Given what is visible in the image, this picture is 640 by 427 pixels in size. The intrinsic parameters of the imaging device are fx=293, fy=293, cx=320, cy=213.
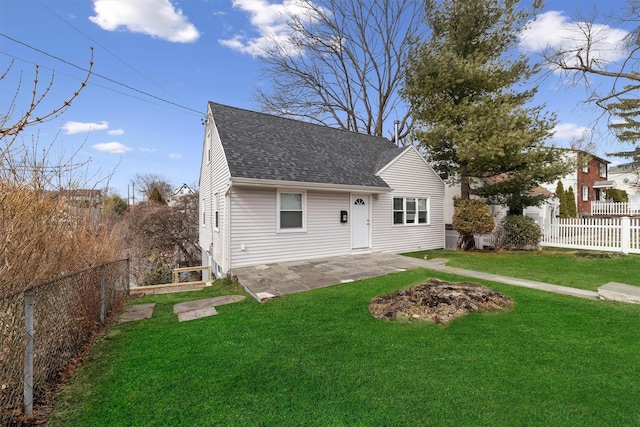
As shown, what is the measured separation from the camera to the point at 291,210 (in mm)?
9508

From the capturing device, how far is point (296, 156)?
1034 centimetres

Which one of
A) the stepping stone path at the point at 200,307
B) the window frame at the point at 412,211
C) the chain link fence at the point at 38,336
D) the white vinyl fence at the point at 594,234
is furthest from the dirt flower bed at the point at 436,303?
the white vinyl fence at the point at 594,234

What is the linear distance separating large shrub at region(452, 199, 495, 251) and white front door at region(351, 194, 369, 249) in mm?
4377

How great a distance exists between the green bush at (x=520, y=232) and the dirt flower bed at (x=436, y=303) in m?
8.95

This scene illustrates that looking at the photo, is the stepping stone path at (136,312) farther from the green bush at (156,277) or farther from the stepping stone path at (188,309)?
the green bush at (156,277)

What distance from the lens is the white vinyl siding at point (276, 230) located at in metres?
8.62

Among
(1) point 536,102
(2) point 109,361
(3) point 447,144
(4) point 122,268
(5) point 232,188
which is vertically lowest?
(2) point 109,361

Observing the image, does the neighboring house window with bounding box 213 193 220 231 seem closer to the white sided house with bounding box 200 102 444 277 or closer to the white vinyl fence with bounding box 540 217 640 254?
the white sided house with bounding box 200 102 444 277

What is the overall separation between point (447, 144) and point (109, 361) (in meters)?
13.5

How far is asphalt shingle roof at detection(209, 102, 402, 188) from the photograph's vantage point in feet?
29.8

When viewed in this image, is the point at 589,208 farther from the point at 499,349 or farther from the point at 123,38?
the point at 123,38

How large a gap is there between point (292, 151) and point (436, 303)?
740 cm

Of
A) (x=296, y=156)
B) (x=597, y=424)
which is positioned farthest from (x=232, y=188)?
(x=597, y=424)

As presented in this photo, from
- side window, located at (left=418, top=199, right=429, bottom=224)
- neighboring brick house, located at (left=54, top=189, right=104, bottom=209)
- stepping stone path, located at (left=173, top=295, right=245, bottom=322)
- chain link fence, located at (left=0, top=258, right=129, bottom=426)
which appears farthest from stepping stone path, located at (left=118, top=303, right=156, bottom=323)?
side window, located at (left=418, top=199, right=429, bottom=224)
